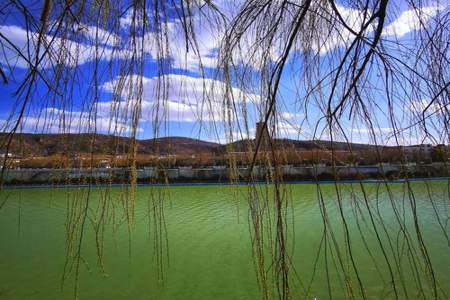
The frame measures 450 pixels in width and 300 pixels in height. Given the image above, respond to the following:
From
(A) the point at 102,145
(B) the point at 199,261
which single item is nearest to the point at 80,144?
(A) the point at 102,145

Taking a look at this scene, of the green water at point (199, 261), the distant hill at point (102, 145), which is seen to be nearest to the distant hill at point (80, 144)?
the distant hill at point (102, 145)

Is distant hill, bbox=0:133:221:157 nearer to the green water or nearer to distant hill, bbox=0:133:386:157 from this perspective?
distant hill, bbox=0:133:386:157

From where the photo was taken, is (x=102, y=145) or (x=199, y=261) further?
(x=199, y=261)

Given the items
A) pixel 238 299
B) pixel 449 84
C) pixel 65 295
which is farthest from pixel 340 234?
pixel 449 84

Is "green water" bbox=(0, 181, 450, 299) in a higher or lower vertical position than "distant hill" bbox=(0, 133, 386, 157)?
lower

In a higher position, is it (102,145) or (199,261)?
(102,145)

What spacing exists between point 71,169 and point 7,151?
5.2 inches

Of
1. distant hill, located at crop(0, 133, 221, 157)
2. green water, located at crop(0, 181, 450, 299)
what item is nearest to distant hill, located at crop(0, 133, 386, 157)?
distant hill, located at crop(0, 133, 221, 157)

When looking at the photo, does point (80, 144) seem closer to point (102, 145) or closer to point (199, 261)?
point (102, 145)

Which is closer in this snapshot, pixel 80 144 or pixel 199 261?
pixel 80 144

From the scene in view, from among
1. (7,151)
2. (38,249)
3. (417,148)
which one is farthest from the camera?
(38,249)

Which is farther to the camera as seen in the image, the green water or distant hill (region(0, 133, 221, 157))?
the green water

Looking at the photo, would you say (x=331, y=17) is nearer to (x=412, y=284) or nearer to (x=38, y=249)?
(x=412, y=284)

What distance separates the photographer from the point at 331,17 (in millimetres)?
843
